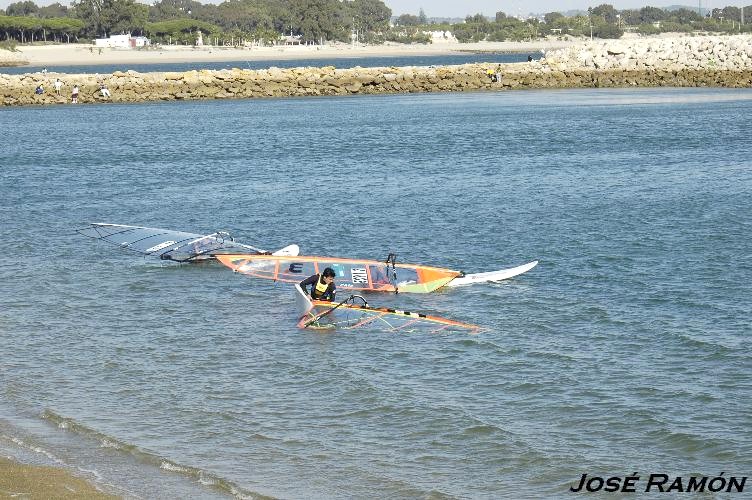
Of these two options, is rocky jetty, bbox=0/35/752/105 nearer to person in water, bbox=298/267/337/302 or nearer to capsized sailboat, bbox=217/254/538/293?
capsized sailboat, bbox=217/254/538/293

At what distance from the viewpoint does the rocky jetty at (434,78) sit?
95.7 meters

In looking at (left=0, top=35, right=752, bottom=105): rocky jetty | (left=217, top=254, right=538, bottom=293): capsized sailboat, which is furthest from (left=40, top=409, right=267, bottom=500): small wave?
(left=0, top=35, right=752, bottom=105): rocky jetty

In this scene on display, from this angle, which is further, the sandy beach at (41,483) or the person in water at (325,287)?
the person in water at (325,287)

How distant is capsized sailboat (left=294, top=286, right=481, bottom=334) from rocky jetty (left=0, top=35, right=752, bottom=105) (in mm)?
75612

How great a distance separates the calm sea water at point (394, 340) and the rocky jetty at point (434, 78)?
4683 centimetres

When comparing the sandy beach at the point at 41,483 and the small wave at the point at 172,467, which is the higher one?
the sandy beach at the point at 41,483

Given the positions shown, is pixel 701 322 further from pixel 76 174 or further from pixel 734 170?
pixel 76 174

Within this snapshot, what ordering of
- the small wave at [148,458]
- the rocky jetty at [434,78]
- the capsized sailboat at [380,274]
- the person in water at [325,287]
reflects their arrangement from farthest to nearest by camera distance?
the rocky jetty at [434,78]
the capsized sailboat at [380,274]
the person in water at [325,287]
the small wave at [148,458]

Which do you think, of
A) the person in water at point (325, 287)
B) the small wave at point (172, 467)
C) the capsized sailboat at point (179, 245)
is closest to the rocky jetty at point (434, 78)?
the capsized sailboat at point (179, 245)

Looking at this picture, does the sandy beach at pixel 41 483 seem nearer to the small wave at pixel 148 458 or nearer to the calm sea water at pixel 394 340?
the calm sea water at pixel 394 340

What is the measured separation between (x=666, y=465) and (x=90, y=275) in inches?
696

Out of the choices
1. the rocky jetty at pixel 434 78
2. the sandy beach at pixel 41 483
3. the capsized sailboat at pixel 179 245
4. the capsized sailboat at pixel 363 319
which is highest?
the rocky jetty at pixel 434 78

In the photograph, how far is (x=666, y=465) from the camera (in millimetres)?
15539

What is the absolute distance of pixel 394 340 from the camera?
21797 mm
